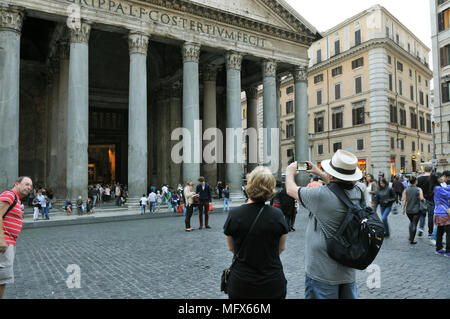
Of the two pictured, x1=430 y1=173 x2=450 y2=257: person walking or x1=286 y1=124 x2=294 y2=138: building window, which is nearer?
x1=430 y1=173 x2=450 y2=257: person walking

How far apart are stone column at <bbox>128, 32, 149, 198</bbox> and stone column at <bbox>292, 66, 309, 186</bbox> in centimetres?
1160

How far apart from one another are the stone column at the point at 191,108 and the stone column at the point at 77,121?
5533mm

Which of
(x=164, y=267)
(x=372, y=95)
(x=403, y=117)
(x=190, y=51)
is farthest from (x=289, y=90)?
(x=164, y=267)

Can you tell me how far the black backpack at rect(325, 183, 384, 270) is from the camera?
245cm

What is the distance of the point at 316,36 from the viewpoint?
2538 cm

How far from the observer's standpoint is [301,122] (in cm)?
2481

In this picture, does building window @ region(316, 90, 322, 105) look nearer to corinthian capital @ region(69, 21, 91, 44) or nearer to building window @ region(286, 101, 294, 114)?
building window @ region(286, 101, 294, 114)

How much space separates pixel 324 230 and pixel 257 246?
59 cm

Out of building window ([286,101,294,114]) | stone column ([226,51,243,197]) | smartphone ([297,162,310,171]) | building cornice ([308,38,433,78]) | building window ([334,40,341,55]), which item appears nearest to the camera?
smartphone ([297,162,310,171])

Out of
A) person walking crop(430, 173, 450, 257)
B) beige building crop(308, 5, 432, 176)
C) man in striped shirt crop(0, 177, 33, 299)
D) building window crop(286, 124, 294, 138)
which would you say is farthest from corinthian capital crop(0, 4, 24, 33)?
building window crop(286, 124, 294, 138)

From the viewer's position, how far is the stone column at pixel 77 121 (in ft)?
53.8

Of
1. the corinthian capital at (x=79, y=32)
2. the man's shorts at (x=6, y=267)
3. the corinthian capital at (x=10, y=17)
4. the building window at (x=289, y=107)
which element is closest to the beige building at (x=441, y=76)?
the building window at (x=289, y=107)

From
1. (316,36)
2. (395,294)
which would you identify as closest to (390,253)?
(395,294)
